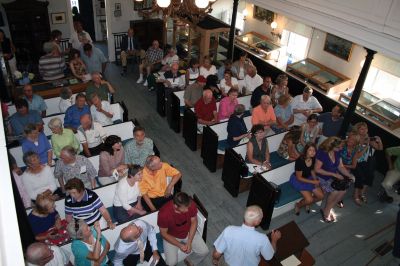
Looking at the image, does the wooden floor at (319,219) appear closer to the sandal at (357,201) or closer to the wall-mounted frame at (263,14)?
the sandal at (357,201)

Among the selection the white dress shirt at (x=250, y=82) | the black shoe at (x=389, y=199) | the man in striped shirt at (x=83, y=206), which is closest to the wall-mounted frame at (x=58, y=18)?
the white dress shirt at (x=250, y=82)

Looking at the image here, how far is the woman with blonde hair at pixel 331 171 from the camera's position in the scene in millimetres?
5871

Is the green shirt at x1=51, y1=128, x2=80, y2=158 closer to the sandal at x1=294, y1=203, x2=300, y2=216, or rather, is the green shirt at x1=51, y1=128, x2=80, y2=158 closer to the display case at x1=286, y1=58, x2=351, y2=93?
Answer: the sandal at x1=294, y1=203, x2=300, y2=216

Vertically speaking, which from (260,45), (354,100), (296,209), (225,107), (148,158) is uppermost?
(148,158)

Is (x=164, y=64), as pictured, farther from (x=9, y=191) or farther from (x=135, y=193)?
(x=9, y=191)

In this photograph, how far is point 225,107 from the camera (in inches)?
291

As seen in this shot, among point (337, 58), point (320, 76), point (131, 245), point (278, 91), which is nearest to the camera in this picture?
point (131, 245)

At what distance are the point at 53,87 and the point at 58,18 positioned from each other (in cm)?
375

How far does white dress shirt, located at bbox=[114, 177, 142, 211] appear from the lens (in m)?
4.95

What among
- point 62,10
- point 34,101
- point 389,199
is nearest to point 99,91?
point 34,101

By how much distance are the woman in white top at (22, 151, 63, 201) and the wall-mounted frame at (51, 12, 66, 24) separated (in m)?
7.53

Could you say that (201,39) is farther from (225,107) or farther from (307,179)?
(307,179)

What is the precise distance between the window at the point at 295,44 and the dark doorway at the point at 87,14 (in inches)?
283

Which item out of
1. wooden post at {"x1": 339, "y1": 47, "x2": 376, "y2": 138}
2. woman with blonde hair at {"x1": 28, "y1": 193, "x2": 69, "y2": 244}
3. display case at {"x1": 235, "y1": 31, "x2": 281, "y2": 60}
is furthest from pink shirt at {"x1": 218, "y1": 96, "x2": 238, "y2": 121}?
display case at {"x1": 235, "y1": 31, "x2": 281, "y2": 60}
